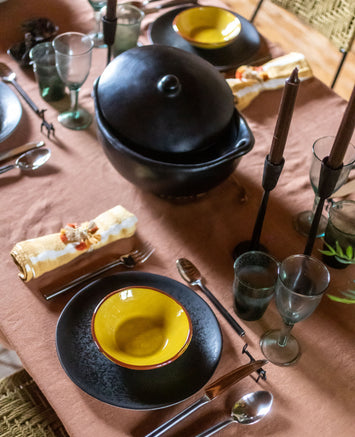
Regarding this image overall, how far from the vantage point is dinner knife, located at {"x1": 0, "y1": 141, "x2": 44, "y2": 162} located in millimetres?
1017

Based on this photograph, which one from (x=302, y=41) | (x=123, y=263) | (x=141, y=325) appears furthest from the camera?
(x=302, y=41)

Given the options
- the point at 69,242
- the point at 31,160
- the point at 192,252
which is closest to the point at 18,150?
the point at 31,160

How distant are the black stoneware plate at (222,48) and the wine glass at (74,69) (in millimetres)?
210

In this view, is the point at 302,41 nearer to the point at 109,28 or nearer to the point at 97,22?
the point at 97,22

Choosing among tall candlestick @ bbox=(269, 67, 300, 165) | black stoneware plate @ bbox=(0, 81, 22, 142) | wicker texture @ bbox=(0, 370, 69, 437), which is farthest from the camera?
black stoneware plate @ bbox=(0, 81, 22, 142)

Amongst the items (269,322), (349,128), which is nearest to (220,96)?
(349,128)

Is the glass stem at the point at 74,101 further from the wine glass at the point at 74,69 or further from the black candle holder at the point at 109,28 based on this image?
the black candle holder at the point at 109,28

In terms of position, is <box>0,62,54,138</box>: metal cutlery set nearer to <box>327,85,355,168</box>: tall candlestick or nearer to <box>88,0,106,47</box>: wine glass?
<box>88,0,106,47</box>: wine glass

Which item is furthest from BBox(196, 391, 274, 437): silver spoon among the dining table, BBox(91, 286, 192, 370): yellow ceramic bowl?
BBox(91, 286, 192, 370): yellow ceramic bowl

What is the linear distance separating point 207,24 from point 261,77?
222mm

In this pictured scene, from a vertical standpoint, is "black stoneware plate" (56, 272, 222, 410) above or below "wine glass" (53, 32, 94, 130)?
below

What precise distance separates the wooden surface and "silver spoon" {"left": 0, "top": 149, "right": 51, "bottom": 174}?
5.97 ft

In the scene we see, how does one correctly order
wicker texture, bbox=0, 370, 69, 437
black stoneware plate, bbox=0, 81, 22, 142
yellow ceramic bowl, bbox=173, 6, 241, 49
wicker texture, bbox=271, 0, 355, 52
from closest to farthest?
wicker texture, bbox=0, 370, 69, 437 < black stoneware plate, bbox=0, 81, 22, 142 < yellow ceramic bowl, bbox=173, 6, 241, 49 < wicker texture, bbox=271, 0, 355, 52

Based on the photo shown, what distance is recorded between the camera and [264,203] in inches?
31.7
